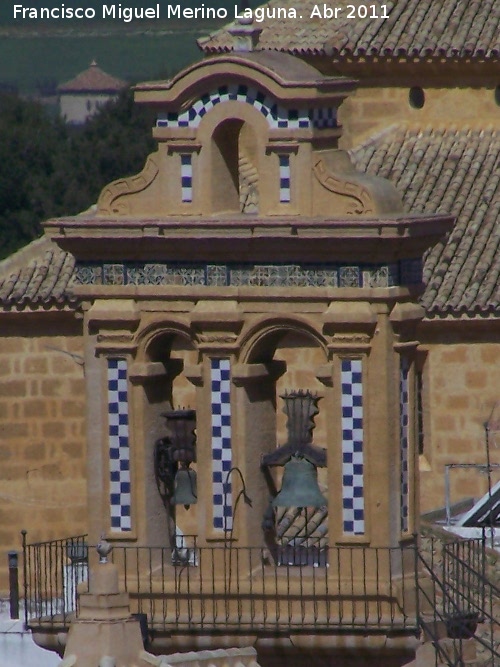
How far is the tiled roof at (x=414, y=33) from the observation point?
37.1 metres

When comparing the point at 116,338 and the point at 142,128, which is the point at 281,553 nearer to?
the point at 116,338

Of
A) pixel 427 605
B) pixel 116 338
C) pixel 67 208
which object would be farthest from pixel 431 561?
pixel 67 208

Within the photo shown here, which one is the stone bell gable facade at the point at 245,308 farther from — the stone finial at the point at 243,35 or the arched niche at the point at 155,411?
the stone finial at the point at 243,35

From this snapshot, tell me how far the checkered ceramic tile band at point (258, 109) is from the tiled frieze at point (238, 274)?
986mm

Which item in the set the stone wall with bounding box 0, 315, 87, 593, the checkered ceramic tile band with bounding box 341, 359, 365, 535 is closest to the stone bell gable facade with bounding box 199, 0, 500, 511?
the stone wall with bounding box 0, 315, 87, 593

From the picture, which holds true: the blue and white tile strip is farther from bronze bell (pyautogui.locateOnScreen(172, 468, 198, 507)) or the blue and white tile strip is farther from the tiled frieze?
bronze bell (pyautogui.locateOnScreen(172, 468, 198, 507))

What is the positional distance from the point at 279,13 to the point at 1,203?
25037mm

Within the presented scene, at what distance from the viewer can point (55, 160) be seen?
218ft

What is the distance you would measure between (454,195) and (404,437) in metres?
14.9

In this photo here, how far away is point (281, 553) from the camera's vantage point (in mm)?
22125

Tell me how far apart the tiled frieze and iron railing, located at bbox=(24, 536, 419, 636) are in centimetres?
181

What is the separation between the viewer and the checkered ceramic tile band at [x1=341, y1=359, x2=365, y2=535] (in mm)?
21250

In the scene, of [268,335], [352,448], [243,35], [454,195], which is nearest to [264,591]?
[352,448]

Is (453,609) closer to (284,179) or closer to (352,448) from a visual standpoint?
(352,448)
